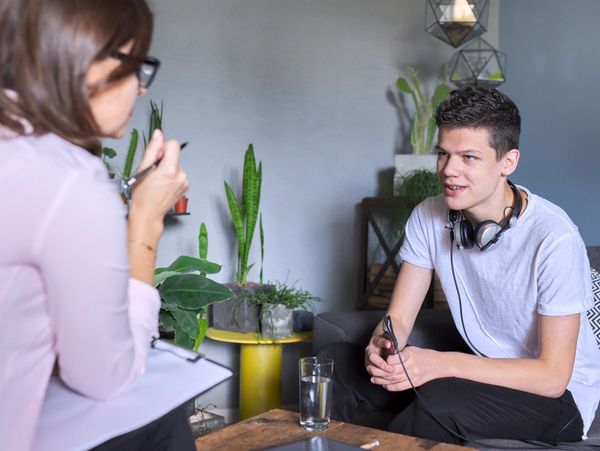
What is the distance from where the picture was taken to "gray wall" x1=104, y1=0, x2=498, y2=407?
353 cm

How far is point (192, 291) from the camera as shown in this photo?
8.09 feet

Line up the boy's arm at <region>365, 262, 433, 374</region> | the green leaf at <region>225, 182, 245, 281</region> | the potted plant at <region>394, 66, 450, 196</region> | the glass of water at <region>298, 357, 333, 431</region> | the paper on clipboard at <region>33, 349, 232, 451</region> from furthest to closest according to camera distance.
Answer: the potted plant at <region>394, 66, 450, 196</region>
the green leaf at <region>225, 182, 245, 281</region>
the boy's arm at <region>365, 262, 433, 374</region>
the glass of water at <region>298, 357, 333, 431</region>
the paper on clipboard at <region>33, 349, 232, 451</region>

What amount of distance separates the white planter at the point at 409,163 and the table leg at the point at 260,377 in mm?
1005

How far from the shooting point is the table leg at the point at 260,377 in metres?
3.27

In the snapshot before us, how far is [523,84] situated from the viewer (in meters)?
4.07

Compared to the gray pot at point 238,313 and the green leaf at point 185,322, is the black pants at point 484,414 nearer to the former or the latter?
the green leaf at point 185,322

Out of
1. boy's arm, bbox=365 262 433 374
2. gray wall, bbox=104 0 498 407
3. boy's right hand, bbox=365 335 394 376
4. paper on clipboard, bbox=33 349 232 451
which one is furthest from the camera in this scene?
gray wall, bbox=104 0 498 407

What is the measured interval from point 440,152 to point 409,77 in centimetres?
189

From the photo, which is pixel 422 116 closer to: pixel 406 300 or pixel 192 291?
pixel 406 300

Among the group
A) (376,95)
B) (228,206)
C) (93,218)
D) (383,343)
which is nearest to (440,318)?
(383,343)

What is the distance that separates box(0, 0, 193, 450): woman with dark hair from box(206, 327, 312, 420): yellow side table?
225 centimetres

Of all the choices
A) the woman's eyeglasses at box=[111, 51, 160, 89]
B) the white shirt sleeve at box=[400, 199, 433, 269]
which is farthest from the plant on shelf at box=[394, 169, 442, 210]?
the woman's eyeglasses at box=[111, 51, 160, 89]

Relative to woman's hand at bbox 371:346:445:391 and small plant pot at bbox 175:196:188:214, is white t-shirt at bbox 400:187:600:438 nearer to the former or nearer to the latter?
woman's hand at bbox 371:346:445:391

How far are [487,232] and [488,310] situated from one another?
0.24 metres
